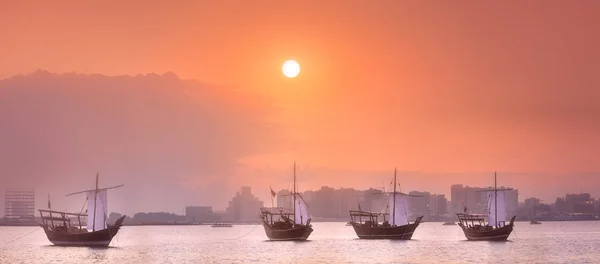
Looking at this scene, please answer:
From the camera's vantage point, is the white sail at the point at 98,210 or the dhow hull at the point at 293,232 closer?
the white sail at the point at 98,210

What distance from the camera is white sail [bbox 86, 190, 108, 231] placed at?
165 metres

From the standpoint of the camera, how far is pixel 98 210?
543 feet

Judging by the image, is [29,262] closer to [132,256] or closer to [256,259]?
[132,256]

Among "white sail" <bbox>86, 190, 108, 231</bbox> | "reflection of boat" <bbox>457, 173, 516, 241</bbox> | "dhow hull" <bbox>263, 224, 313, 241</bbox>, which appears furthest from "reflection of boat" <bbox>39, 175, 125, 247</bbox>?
"reflection of boat" <bbox>457, 173, 516, 241</bbox>

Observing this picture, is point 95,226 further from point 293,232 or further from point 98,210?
point 293,232

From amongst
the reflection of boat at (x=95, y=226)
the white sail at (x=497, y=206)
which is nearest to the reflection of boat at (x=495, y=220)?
the white sail at (x=497, y=206)

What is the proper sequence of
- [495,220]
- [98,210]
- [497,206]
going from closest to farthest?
[98,210], [497,206], [495,220]

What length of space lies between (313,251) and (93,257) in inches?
1547

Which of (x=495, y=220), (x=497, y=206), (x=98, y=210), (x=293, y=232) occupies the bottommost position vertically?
(x=293, y=232)

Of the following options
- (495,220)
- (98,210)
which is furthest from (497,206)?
(98,210)

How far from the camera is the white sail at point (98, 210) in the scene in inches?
6496

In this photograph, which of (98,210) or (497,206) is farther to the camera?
(497,206)

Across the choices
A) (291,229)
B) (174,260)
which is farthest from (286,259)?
(291,229)

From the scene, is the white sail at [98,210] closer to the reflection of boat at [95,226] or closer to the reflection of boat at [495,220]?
the reflection of boat at [95,226]
